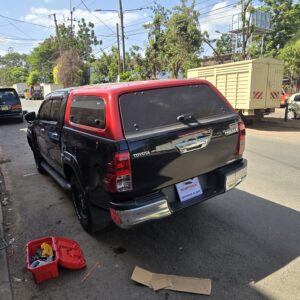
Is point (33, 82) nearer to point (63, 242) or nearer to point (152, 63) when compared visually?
point (152, 63)

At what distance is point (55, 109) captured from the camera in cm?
490

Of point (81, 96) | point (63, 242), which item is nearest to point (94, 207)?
point (63, 242)

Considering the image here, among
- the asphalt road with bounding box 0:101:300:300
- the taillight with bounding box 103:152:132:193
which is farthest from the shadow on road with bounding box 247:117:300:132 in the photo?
the taillight with bounding box 103:152:132:193

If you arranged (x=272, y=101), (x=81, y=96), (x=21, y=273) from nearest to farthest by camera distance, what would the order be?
(x=21, y=273) < (x=81, y=96) < (x=272, y=101)

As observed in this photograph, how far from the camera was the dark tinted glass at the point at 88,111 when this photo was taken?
10.9ft

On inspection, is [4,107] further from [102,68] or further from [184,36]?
[102,68]

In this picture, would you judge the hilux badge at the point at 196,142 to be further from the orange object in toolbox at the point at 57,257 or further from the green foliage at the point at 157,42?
the green foliage at the point at 157,42

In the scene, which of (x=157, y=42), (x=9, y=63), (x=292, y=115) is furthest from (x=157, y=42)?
(x=9, y=63)

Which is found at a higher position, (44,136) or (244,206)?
(44,136)

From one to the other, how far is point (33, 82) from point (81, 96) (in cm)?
6401

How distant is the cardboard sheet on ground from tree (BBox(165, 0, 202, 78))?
24381mm

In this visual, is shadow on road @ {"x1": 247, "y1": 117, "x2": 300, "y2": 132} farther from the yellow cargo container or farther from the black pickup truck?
the black pickup truck

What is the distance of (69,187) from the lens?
4500 mm

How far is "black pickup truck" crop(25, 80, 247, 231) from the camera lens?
3045 mm
